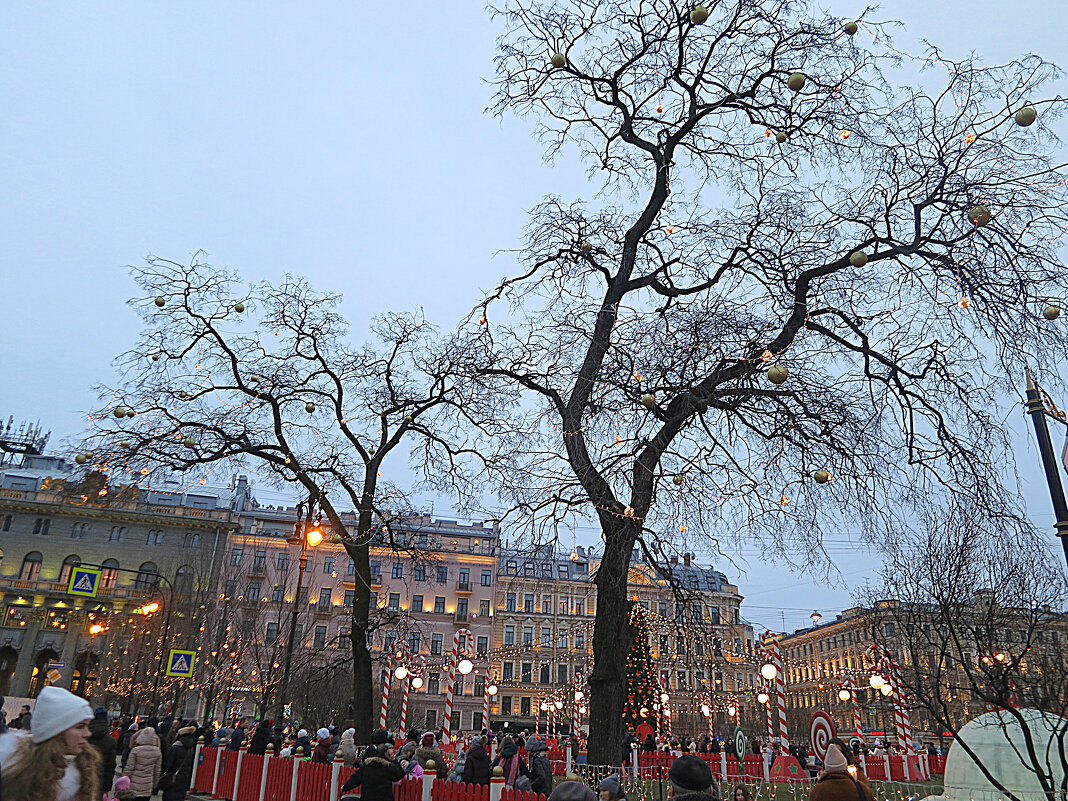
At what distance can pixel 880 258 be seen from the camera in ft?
28.3

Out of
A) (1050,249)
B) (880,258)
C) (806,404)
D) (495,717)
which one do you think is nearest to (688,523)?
(806,404)

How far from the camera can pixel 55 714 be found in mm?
3428

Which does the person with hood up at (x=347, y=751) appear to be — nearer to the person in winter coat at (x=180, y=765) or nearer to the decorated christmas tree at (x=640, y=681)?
the person in winter coat at (x=180, y=765)

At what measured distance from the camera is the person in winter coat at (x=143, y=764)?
9.47 m

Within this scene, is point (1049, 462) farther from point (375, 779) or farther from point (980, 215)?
point (375, 779)

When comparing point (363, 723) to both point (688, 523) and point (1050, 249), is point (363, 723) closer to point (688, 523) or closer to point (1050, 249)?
point (688, 523)

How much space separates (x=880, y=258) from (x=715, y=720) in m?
64.2

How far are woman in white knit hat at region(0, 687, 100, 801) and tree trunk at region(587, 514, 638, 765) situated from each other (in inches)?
234

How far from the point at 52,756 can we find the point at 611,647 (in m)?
6.58

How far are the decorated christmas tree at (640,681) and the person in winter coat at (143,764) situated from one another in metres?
17.5

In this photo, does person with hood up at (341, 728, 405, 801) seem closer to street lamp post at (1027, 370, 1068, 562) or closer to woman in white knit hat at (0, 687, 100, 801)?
woman in white knit hat at (0, 687, 100, 801)

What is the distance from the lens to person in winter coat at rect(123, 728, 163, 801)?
31.1 feet

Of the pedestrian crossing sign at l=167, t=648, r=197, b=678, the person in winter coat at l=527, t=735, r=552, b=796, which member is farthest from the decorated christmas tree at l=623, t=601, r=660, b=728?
the pedestrian crossing sign at l=167, t=648, r=197, b=678

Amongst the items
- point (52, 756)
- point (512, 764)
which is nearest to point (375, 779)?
point (512, 764)
